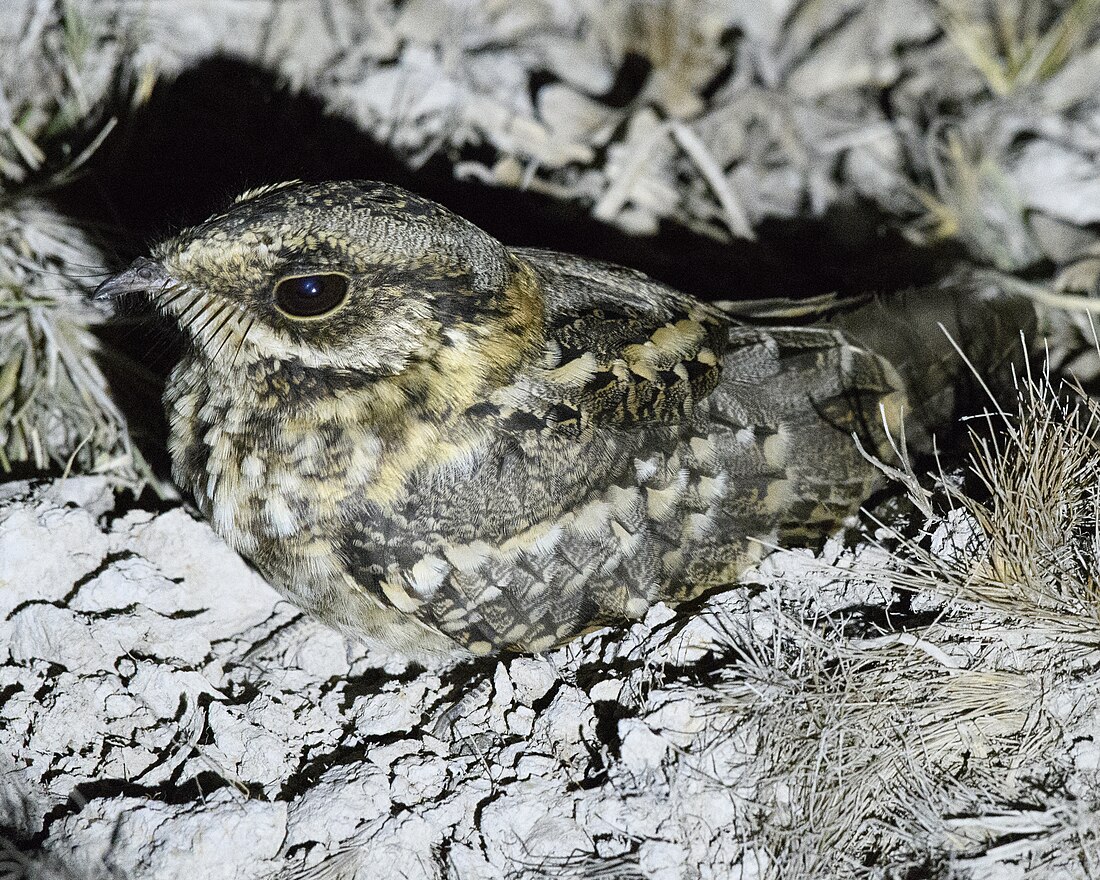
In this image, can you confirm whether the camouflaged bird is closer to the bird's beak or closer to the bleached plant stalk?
the bird's beak

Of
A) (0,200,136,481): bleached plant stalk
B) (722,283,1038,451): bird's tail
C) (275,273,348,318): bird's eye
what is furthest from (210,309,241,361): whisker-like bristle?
(722,283,1038,451): bird's tail

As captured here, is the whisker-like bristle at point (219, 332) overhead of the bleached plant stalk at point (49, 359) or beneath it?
overhead

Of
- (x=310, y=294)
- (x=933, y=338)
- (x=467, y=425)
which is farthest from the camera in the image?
(x=933, y=338)

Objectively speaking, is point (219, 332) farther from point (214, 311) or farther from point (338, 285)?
point (338, 285)

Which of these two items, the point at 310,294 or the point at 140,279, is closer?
the point at 310,294

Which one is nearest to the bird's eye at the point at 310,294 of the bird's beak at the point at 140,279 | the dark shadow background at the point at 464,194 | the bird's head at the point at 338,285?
the bird's head at the point at 338,285

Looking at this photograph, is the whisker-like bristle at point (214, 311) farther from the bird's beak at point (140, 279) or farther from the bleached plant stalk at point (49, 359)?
the bleached plant stalk at point (49, 359)

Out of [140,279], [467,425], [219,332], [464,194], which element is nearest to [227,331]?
[219,332]

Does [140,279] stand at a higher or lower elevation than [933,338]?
higher
